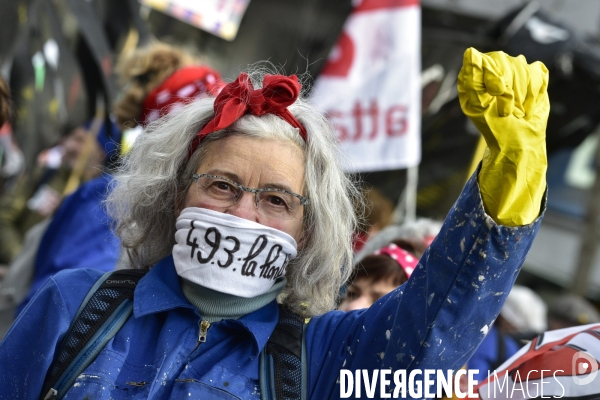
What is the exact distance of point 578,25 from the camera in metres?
11.2

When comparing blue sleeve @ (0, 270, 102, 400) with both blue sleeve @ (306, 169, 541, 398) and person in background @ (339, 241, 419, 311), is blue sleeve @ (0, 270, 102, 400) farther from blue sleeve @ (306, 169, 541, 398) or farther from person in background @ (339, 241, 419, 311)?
person in background @ (339, 241, 419, 311)

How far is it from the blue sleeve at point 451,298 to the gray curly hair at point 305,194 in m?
0.37

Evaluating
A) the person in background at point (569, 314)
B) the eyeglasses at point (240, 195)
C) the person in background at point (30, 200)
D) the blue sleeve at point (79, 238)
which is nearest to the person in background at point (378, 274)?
the eyeglasses at point (240, 195)

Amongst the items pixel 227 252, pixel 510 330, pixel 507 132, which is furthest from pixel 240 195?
pixel 510 330

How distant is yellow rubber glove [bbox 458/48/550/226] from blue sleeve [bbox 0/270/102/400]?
1133mm

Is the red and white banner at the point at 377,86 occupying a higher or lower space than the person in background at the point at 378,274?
lower

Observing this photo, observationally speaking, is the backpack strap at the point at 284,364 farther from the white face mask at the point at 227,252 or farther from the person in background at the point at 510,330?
the person in background at the point at 510,330

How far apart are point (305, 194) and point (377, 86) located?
112 inches

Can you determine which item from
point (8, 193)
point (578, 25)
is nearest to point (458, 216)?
point (8, 193)

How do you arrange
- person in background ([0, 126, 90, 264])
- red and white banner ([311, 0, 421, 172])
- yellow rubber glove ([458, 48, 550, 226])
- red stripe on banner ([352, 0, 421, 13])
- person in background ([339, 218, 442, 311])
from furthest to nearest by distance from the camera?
person in background ([0, 126, 90, 264]) → red stripe on banner ([352, 0, 421, 13]) → red and white banner ([311, 0, 421, 172]) → person in background ([339, 218, 442, 311]) → yellow rubber glove ([458, 48, 550, 226])

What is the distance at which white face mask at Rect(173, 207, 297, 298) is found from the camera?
6.72ft

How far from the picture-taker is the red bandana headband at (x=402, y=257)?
285 centimetres

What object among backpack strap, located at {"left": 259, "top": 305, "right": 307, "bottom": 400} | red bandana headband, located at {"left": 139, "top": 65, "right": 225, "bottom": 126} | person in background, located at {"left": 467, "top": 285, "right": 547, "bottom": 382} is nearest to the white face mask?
backpack strap, located at {"left": 259, "top": 305, "right": 307, "bottom": 400}

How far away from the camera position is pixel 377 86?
4949mm
